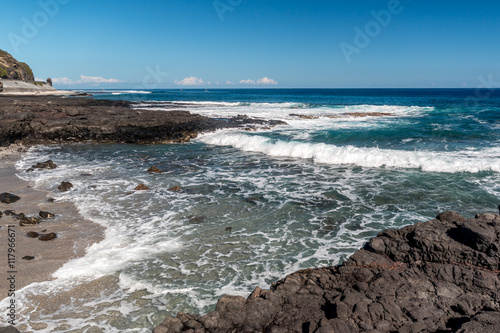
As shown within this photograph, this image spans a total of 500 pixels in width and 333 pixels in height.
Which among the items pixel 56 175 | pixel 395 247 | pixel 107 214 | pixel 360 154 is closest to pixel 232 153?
pixel 360 154

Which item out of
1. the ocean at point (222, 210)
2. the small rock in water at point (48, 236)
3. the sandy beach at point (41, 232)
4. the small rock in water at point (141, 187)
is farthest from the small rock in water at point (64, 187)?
the small rock in water at point (48, 236)

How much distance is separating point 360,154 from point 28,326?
1499 cm

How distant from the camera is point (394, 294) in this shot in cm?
457

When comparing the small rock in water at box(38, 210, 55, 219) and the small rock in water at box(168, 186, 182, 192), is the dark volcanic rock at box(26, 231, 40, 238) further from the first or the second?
the small rock in water at box(168, 186, 182, 192)

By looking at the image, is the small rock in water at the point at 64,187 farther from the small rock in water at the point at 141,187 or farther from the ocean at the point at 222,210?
the small rock in water at the point at 141,187

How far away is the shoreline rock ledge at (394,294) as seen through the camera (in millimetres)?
4125

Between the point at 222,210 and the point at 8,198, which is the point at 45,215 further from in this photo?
the point at 222,210

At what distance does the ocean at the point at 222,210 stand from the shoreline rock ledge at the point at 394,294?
1.09 m

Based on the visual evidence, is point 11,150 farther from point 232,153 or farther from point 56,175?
point 232,153

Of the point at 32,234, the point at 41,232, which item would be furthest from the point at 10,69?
the point at 32,234

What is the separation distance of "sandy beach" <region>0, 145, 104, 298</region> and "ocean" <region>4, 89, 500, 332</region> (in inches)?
13.0

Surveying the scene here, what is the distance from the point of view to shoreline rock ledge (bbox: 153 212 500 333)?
4125 millimetres

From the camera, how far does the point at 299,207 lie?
10.0m

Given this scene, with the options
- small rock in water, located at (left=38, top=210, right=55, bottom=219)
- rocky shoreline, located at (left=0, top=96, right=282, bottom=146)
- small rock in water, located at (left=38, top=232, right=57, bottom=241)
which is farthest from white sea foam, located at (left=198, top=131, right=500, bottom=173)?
small rock in water, located at (left=38, top=232, right=57, bottom=241)
